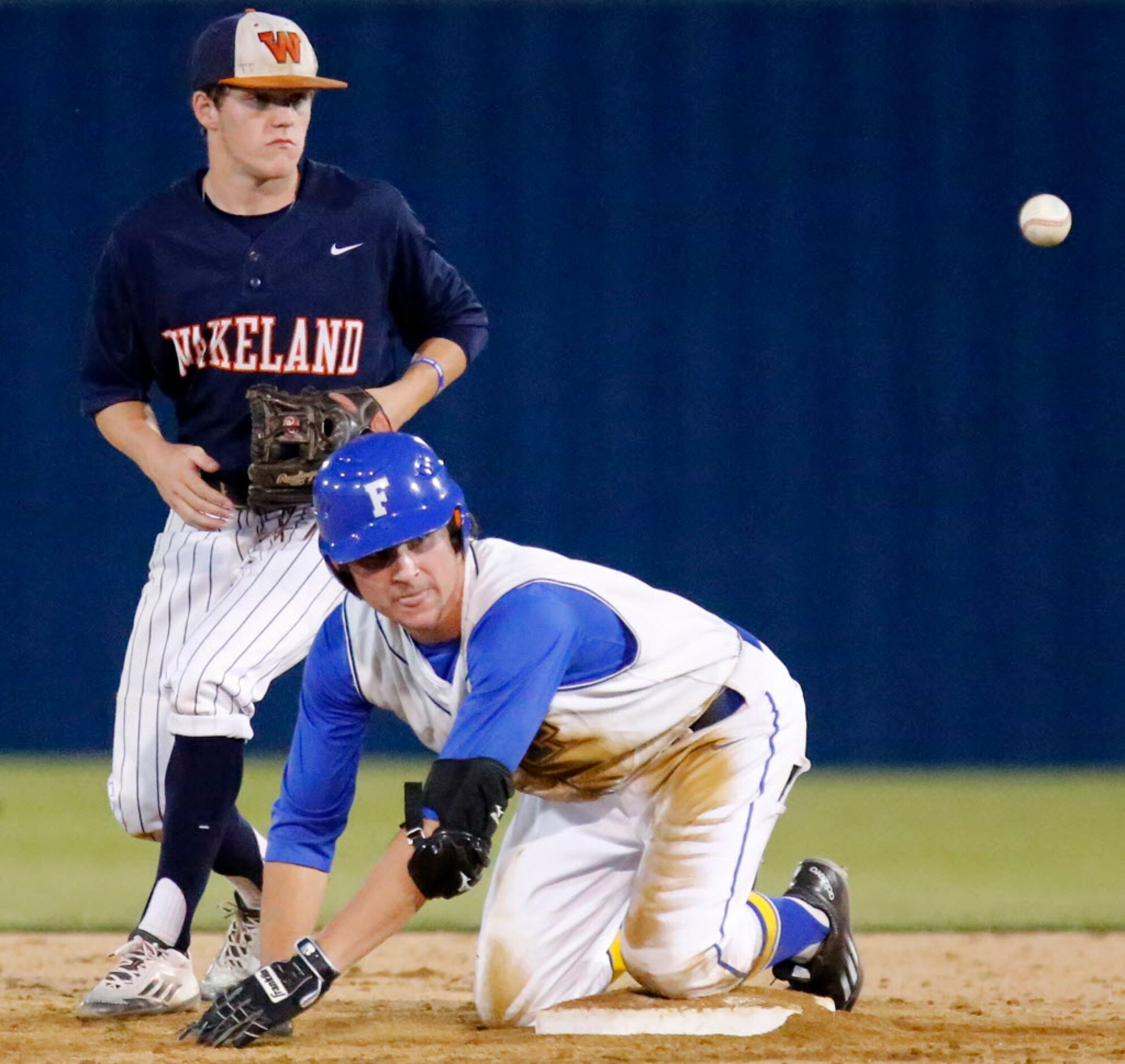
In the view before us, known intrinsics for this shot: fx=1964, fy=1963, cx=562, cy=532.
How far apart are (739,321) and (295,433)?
547 centimetres

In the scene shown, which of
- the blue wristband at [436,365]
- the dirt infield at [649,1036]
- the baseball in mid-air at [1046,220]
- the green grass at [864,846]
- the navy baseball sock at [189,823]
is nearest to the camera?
the dirt infield at [649,1036]

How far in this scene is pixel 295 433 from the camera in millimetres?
4152

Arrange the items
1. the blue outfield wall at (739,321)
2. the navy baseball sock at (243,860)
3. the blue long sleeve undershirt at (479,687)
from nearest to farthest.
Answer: the blue long sleeve undershirt at (479,687), the navy baseball sock at (243,860), the blue outfield wall at (739,321)

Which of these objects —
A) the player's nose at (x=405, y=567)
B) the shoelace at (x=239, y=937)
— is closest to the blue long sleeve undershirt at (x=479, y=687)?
the player's nose at (x=405, y=567)

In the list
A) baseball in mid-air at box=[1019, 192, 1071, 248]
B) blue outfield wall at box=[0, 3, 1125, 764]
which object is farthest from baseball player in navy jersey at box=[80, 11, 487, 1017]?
blue outfield wall at box=[0, 3, 1125, 764]

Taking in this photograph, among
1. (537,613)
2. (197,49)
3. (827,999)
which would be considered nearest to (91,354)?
(197,49)

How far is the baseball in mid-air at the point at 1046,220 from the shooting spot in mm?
7004

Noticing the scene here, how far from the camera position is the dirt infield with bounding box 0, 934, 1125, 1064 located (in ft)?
11.2

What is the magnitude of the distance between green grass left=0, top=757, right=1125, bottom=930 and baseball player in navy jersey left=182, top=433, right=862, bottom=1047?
1.65 meters

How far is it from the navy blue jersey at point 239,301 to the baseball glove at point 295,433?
15cm

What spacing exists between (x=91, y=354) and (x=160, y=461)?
0.40 metres

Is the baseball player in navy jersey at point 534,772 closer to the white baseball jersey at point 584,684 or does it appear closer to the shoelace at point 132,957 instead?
the white baseball jersey at point 584,684

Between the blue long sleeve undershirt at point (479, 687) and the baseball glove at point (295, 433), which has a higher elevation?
the baseball glove at point (295, 433)

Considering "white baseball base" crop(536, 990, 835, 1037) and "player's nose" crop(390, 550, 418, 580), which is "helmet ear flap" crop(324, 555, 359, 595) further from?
"white baseball base" crop(536, 990, 835, 1037)
